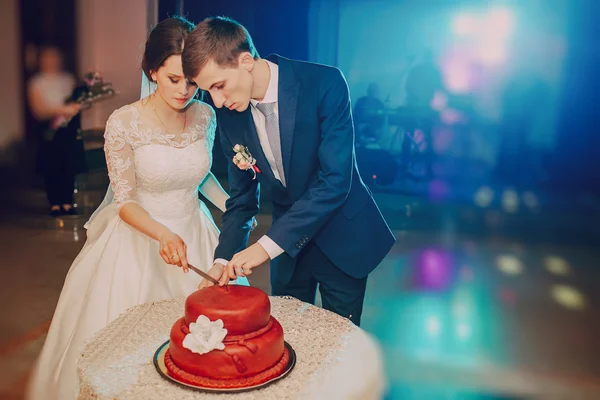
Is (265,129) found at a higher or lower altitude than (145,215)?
higher

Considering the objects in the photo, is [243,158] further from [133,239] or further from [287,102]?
[133,239]

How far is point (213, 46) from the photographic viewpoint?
1684mm

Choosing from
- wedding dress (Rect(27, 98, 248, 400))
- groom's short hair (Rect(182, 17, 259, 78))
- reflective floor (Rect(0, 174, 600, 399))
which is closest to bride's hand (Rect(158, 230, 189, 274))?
wedding dress (Rect(27, 98, 248, 400))

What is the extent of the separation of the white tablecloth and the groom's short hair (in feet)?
2.27

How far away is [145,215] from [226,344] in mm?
978

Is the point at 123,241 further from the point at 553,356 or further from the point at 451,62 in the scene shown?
the point at 451,62

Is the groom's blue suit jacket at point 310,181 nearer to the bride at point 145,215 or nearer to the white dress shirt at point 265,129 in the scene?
the white dress shirt at point 265,129

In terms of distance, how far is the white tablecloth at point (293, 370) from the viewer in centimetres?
125

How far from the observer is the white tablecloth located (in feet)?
4.09

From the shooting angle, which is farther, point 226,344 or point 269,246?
point 269,246

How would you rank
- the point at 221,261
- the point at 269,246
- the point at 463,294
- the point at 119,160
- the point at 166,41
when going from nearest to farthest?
1. the point at 269,246
2. the point at 221,261
3. the point at 166,41
4. the point at 119,160
5. the point at 463,294

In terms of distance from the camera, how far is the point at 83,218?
653cm

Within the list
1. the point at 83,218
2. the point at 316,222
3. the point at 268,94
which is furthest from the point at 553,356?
the point at 83,218

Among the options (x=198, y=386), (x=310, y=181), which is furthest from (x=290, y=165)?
(x=198, y=386)
